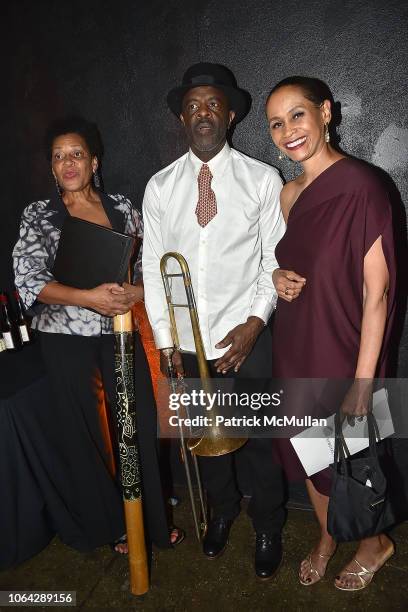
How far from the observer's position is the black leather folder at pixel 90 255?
2.27 metres

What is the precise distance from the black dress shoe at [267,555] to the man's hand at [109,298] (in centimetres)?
152

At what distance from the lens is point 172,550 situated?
9.32 ft

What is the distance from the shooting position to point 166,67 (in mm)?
2768

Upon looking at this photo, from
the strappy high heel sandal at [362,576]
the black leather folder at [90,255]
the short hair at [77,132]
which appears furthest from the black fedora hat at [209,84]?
the strappy high heel sandal at [362,576]

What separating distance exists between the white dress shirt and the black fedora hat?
25 cm

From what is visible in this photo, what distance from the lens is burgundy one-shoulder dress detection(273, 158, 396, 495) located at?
196 centimetres

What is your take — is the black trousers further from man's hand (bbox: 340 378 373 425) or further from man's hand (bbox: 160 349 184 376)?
man's hand (bbox: 340 378 373 425)

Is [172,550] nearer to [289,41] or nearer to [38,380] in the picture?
[38,380]

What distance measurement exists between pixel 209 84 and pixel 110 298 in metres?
1.15

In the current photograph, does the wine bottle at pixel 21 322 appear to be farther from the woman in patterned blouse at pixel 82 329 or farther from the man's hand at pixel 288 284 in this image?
the man's hand at pixel 288 284

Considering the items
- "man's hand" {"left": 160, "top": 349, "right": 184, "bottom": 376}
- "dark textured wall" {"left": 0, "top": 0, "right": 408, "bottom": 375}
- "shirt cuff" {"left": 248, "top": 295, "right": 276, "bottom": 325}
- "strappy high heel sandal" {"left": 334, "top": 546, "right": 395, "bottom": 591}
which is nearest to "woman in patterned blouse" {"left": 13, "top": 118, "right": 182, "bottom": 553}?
"man's hand" {"left": 160, "top": 349, "right": 184, "bottom": 376}

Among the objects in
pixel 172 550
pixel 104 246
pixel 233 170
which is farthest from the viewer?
pixel 172 550

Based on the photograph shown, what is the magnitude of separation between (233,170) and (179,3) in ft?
3.42

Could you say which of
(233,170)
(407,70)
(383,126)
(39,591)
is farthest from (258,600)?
(407,70)
